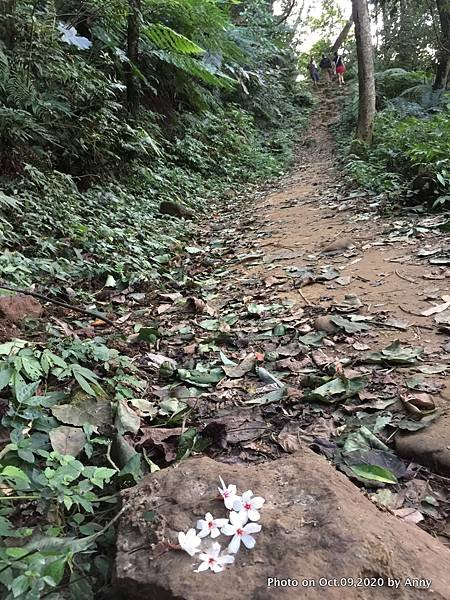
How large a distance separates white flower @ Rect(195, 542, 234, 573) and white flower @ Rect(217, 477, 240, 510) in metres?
0.13

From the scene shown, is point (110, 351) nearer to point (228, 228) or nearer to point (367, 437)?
point (367, 437)

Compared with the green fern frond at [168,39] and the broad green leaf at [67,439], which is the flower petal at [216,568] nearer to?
the broad green leaf at [67,439]

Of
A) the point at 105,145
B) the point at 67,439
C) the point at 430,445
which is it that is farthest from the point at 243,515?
the point at 105,145

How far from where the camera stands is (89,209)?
5023 mm

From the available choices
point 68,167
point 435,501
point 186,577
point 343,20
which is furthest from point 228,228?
point 343,20

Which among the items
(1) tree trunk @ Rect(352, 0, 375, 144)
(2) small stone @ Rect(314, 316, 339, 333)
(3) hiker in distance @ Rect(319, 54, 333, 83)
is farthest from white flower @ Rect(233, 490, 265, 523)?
(3) hiker in distance @ Rect(319, 54, 333, 83)

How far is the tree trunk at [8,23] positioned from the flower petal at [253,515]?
5601 millimetres

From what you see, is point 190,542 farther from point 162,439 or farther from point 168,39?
point 168,39

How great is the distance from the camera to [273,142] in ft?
40.8

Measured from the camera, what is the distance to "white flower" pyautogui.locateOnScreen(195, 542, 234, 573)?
109cm

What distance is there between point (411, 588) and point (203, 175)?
8.18 metres

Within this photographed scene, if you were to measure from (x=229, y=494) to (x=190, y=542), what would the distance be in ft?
0.56

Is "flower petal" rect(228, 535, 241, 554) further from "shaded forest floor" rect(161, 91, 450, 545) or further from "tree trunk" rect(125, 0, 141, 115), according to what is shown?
"tree trunk" rect(125, 0, 141, 115)

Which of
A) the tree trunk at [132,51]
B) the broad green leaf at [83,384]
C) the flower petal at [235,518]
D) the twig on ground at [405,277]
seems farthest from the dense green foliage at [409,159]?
the flower petal at [235,518]
